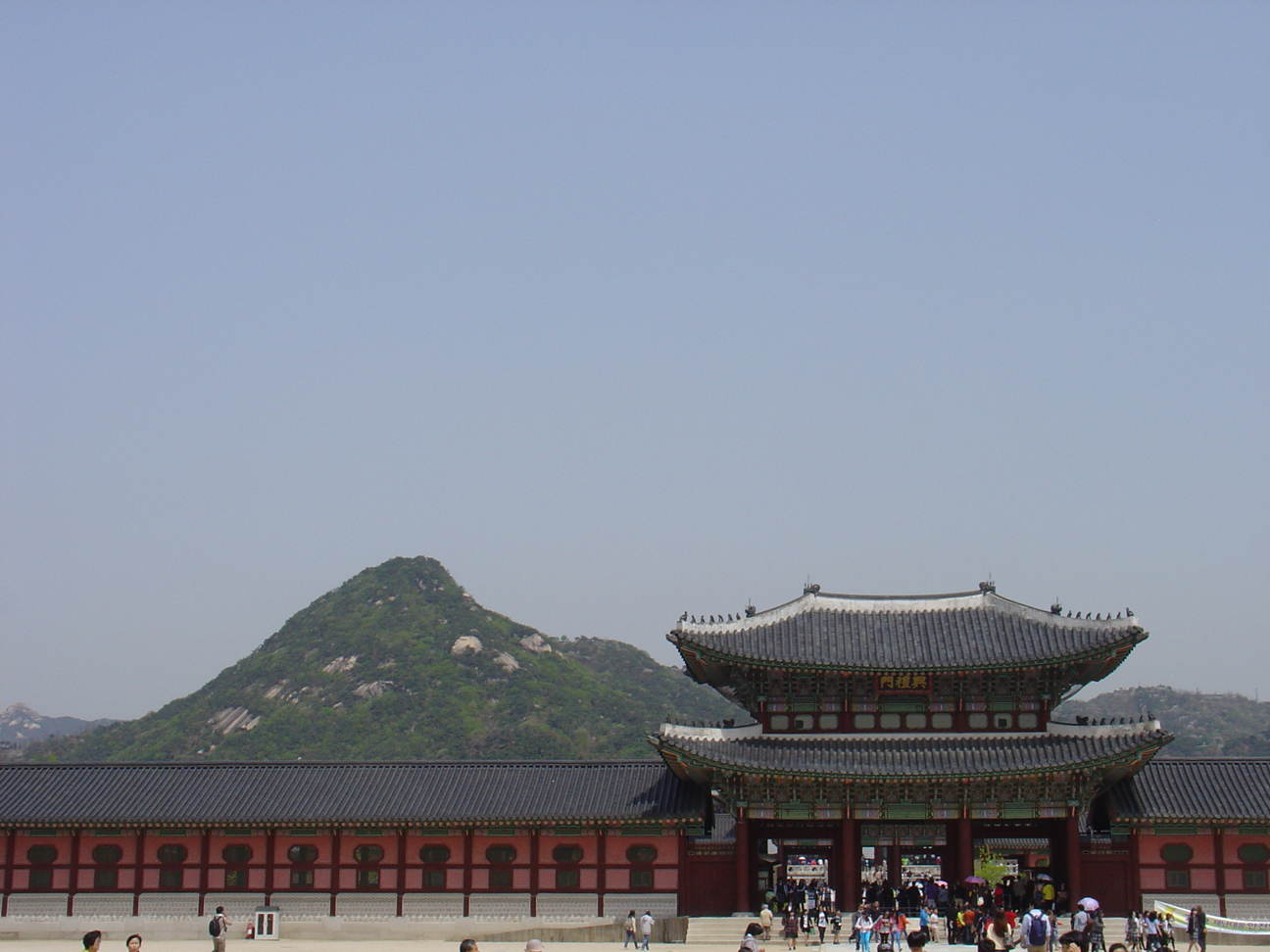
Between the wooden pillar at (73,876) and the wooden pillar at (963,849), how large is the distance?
24.9 meters

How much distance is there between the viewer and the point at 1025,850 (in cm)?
4388

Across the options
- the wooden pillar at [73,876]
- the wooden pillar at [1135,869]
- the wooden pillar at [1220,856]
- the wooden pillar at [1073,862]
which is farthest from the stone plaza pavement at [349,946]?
the wooden pillar at [1220,856]

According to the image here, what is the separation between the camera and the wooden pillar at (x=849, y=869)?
36.3 metres

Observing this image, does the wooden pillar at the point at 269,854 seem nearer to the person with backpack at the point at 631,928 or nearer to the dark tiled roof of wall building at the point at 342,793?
the dark tiled roof of wall building at the point at 342,793

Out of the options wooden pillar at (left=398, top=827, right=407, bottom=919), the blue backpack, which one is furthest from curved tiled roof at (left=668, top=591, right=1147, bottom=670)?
the blue backpack

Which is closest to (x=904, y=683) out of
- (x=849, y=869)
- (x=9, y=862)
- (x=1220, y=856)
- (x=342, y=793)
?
(x=849, y=869)

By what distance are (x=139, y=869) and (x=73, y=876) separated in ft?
6.40

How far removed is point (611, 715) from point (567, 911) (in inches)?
3568

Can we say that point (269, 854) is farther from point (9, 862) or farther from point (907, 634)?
point (907, 634)

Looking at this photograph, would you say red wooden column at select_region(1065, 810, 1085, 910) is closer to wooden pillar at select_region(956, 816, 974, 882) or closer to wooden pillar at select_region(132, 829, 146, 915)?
wooden pillar at select_region(956, 816, 974, 882)

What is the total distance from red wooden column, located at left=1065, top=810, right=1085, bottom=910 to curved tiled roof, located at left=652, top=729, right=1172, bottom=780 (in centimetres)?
194

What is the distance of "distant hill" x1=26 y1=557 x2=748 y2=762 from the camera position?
11750 centimetres

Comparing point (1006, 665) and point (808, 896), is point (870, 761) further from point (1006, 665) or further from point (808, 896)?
point (808, 896)

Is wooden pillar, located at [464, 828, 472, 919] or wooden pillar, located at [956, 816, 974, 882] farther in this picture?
wooden pillar, located at [464, 828, 472, 919]
